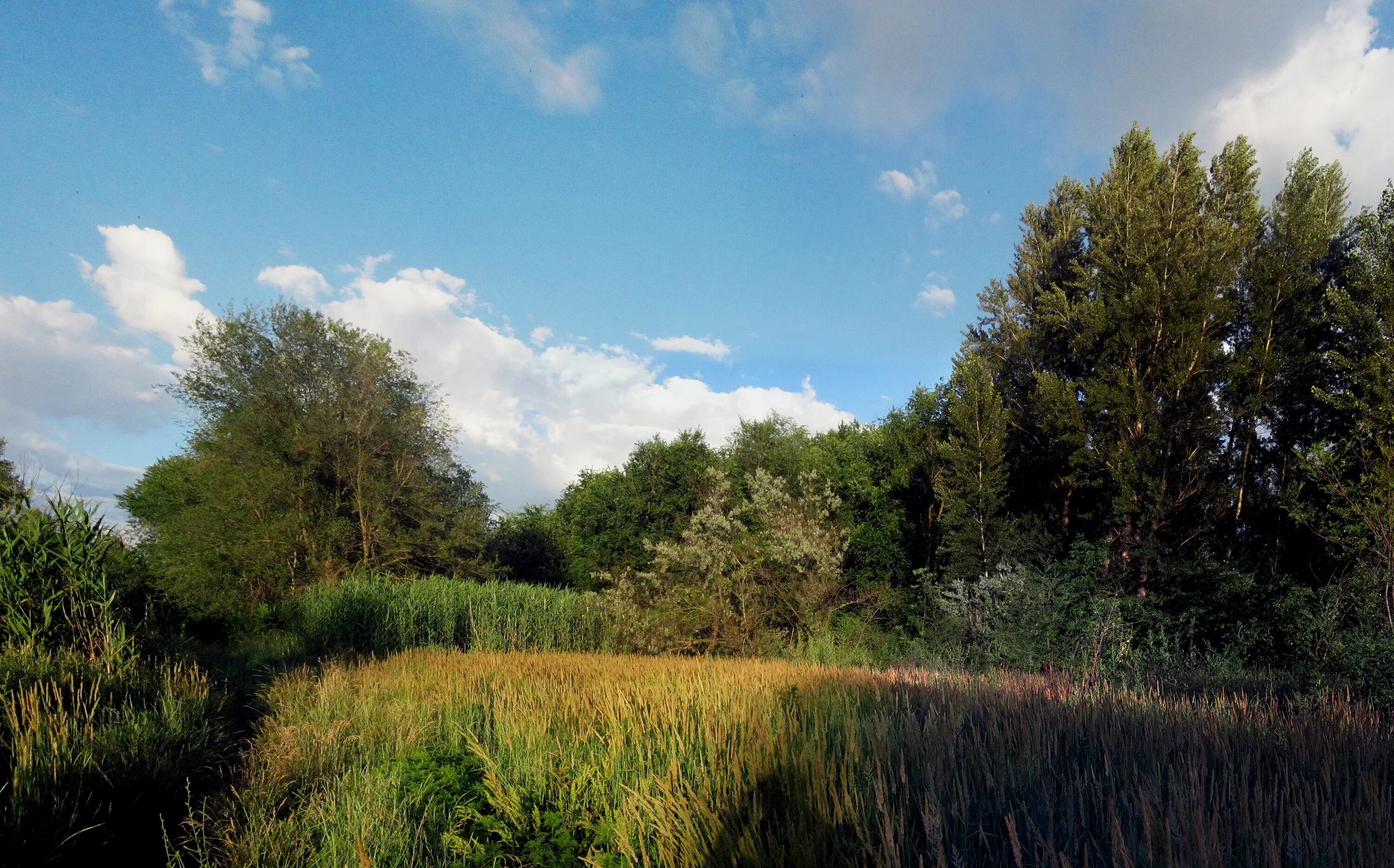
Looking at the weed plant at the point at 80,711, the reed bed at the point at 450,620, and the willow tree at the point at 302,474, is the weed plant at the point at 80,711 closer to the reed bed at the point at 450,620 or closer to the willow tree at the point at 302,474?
the reed bed at the point at 450,620

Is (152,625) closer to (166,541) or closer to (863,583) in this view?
(166,541)

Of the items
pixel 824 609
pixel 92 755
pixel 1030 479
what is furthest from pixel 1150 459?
pixel 92 755

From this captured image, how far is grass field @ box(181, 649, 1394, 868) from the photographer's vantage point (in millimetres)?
2223

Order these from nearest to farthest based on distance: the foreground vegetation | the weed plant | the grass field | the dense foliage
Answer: the grass field < the foreground vegetation < the weed plant < the dense foliage

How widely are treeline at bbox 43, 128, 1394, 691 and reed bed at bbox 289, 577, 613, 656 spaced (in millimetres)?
1024

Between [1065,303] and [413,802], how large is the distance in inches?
718

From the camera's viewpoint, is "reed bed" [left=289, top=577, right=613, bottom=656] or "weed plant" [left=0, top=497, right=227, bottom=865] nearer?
"weed plant" [left=0, top=497, right=227, bottom=865]

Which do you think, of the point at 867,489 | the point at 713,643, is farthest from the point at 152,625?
the point at 867,489

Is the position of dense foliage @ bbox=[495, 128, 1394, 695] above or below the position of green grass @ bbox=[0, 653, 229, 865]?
above

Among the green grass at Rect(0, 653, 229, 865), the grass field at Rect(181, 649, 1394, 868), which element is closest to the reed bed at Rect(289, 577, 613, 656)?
the green grass at Rect(0, 653, 229, 865)

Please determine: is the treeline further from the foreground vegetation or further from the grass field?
the grass field

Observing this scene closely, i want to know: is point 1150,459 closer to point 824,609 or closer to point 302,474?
point 824,609

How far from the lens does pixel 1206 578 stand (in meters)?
12.4

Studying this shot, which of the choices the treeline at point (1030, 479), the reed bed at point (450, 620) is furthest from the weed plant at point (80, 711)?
the treeline at point (1030, 479)
